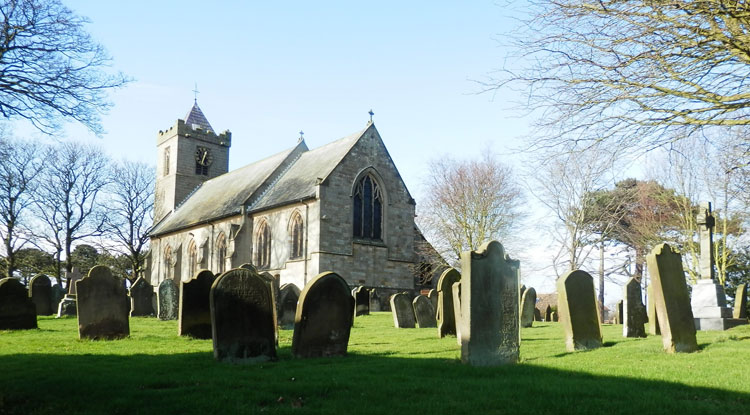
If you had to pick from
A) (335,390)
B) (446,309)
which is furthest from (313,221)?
(335,390)

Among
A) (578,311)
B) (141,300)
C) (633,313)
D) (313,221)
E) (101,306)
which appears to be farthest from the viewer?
(313,221)

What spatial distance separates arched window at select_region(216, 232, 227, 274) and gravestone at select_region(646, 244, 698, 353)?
30.9 meters

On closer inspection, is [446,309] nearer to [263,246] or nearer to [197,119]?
[263,246]

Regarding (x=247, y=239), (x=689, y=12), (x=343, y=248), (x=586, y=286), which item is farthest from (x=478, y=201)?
(x=689, y=12)

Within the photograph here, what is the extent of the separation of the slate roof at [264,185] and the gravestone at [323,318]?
21.4 meters

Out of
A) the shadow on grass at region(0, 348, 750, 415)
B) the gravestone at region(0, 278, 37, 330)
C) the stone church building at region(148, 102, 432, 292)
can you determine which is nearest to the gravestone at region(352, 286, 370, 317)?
the stone church building at region(148, 102, 432, 292)

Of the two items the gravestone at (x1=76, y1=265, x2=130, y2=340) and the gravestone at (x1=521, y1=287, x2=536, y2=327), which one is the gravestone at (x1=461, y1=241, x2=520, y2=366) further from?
the gravestone at (x1=521, y1=287, x2=536, y2=327)

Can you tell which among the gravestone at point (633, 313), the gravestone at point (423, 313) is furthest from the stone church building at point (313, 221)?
the gravestone at point (633, 313)

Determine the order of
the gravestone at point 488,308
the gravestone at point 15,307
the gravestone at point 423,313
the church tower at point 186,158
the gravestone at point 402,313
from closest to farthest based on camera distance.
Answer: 1. the gravestone at point 488,308
2. the gravestone at point 15,307
3. the gravestone at point 423,313
4. the gravestone at point 402,313
5. the church tower at point 186,158

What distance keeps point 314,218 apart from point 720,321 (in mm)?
19275

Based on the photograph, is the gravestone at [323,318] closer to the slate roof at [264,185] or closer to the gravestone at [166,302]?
the gravestone at [166,302]

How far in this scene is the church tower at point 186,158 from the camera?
4809 cm

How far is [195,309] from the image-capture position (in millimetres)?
11516

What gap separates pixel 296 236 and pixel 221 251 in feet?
26.8
